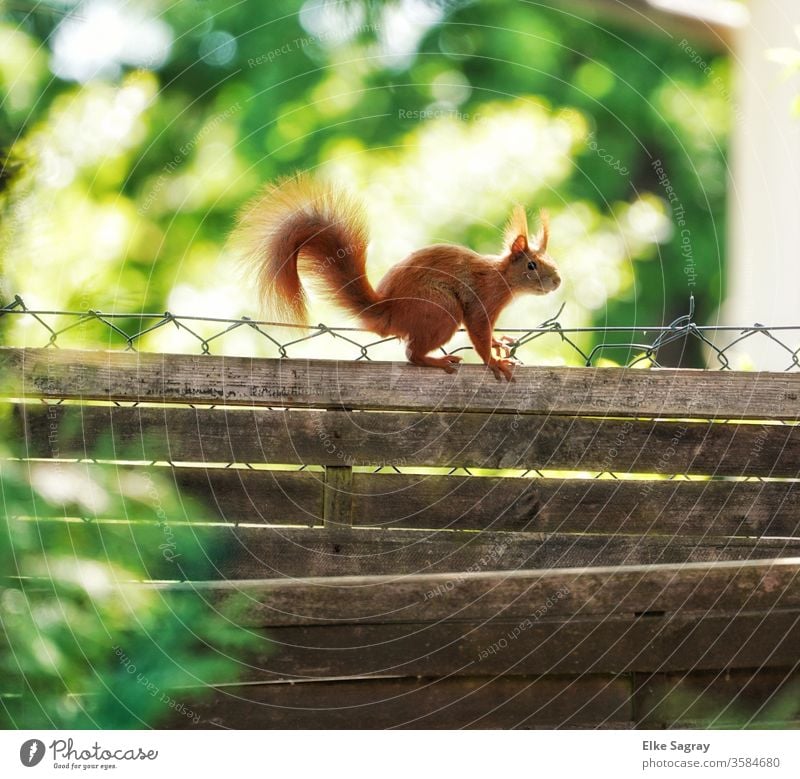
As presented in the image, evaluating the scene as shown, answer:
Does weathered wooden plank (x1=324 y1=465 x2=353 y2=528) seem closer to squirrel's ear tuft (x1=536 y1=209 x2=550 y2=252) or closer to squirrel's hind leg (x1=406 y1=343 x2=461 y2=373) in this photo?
squirrel's hind leg (x1=406 y1=343 x2=461 y2=373)

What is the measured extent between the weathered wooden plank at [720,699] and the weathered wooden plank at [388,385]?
379mm

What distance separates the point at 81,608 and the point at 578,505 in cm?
80

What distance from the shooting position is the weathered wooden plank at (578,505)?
1380 mm

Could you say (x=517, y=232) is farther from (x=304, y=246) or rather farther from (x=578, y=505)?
(x=578, y=505)

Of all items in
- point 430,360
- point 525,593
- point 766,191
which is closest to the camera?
point 525,593

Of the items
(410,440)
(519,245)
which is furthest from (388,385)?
(519,245)

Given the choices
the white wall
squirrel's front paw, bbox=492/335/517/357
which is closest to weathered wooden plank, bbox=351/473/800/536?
squirrel's front paw, bbox=492/335/517/357

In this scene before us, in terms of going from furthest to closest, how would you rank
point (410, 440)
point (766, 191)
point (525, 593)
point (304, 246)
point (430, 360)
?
1. point (766, 191)
2. point (304, 246)
3. point (430, 360)
4. point (410, 440)
5. point (525, 593)

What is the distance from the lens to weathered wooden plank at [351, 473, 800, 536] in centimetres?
138

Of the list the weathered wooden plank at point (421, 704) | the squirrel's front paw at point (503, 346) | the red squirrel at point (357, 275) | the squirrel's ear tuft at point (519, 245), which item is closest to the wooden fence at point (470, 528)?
the weathered wooden plank at point (421, 704)

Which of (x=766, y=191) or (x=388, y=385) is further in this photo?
(x=766, y=191)

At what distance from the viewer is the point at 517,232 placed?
6.19 ft

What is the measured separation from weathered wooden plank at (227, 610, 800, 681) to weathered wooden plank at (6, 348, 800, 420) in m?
0.31
